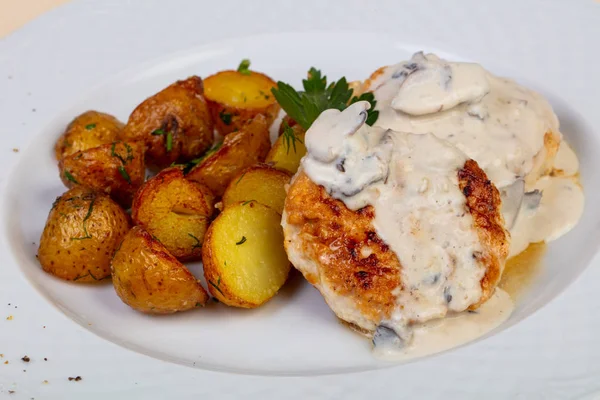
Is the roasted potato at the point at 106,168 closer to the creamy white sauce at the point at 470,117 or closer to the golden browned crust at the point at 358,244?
the golden browned crust at the point at 358,244

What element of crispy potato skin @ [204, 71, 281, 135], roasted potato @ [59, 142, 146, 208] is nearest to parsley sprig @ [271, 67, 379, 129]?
crispy potato skin @ [204, 71, 281, 135]

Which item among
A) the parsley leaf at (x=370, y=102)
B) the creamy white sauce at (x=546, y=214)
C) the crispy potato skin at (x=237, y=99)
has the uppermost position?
the parsley leaf at (x=370, y=102)

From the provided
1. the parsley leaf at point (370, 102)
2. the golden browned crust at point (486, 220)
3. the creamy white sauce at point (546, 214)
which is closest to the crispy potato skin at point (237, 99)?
the parsley leaf at point (370, 102)

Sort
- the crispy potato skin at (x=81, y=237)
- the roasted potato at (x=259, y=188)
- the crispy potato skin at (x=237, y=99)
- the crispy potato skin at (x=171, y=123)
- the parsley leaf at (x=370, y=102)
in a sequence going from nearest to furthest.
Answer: the crispy potato skin at (x=81, y=237) < the roasted potato at (x=259, y=188) < the parsley leaf at (x=370, y=102) < the crispy potato skin at (x=171, y=123) < the crispy potato skin at (x=237, y=99)

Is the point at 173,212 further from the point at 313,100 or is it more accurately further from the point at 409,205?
the point at 409,205

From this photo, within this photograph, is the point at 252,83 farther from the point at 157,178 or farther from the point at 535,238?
the point at 535,238

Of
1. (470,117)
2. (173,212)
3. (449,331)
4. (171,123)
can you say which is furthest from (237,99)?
(449,331)
